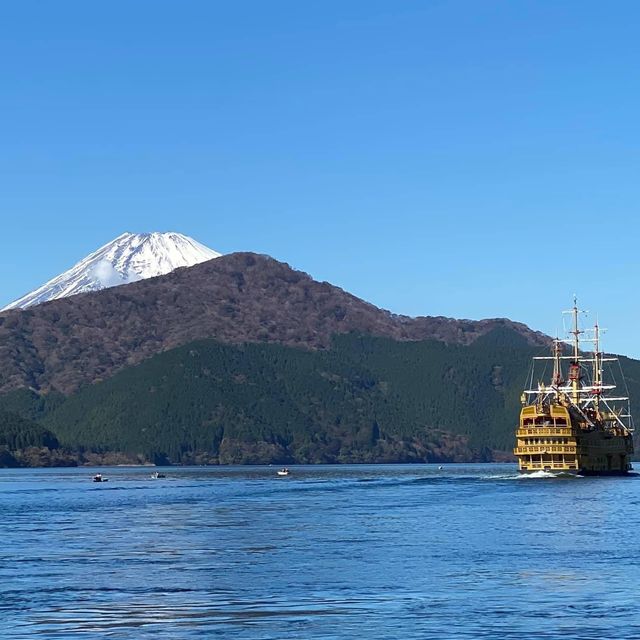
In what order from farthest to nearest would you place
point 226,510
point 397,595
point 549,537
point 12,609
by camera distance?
1. point 226,510
2. point 549,537
3. point 397,595
4. point 12,609

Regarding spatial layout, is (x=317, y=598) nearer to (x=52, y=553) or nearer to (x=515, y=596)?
(x=515, y=596)

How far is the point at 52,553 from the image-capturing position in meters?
103

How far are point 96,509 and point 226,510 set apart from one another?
1756cm

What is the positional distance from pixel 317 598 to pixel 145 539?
4264cm

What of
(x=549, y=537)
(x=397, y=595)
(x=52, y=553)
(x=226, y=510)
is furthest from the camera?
(x=226, y=510)

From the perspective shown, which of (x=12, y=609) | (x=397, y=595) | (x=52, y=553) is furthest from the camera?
(x=52, y=553)

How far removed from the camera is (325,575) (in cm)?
8581

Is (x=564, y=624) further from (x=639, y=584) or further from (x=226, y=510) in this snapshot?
(x=226, y=510)

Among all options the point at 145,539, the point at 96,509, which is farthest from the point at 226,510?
the point at 145,539

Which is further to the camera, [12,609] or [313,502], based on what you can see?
[313,502]

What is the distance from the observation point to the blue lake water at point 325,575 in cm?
6606

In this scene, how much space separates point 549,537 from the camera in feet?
375

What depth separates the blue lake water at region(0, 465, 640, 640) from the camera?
66.1 metres

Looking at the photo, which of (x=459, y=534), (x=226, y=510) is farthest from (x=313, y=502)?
(x=459, y=534)
